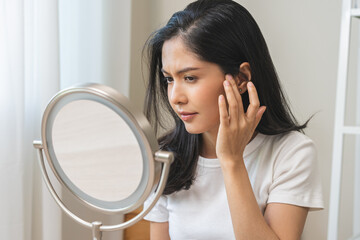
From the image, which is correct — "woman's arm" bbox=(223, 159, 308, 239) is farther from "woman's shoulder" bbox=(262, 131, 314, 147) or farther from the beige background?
the beige background

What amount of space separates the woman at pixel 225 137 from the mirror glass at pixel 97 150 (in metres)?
0.36

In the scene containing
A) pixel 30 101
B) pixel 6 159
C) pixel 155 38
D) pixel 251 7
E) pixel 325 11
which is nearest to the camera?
pixel 155 38

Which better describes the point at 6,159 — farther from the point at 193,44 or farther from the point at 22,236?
the point at 193,44

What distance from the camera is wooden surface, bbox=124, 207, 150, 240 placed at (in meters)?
1.79

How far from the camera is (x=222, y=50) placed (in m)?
1.02

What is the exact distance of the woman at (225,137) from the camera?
0.93 metres

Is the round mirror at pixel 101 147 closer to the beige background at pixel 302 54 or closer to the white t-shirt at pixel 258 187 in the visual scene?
the white t-shirt at pixel 258 187

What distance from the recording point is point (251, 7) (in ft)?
6.36

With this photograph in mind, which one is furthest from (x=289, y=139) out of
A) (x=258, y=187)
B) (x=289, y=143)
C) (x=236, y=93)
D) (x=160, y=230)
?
(x=160, y=230)

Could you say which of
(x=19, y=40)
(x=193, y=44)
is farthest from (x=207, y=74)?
(x=19, y=40)

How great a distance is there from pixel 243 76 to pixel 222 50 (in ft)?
0.33

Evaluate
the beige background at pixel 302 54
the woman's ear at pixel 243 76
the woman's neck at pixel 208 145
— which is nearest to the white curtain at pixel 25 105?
the beige background at pixel 302 54

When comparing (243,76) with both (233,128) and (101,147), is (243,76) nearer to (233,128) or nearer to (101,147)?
(233,128)

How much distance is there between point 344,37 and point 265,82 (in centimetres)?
54
